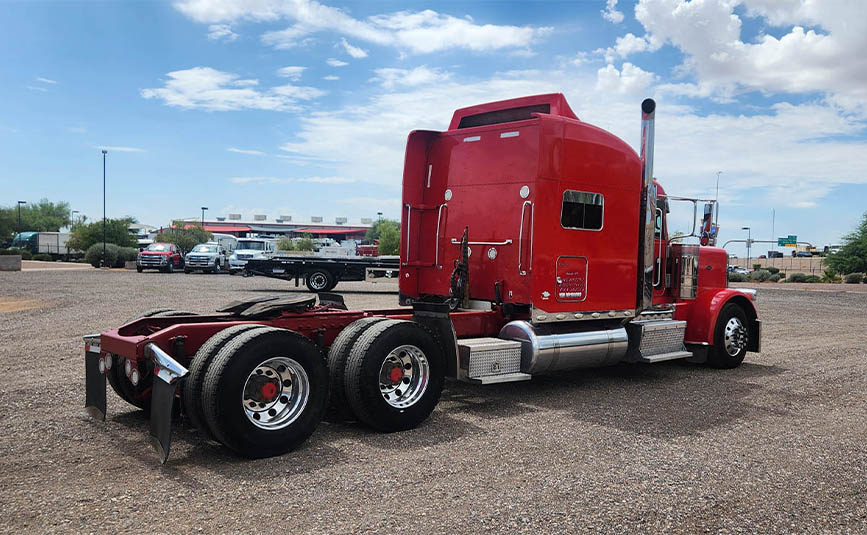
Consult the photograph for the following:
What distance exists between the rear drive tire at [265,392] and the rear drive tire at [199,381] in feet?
0.18

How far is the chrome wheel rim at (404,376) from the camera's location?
643 cm

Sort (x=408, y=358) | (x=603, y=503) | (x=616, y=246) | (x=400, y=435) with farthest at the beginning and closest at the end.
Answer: (x=616, y=246), (x=408, y=358), (x=400, y=435), (x=603, y=503)

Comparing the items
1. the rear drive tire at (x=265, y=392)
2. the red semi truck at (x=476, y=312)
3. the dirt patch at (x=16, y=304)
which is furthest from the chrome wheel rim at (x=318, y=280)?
the rear drive tire at (x=265, y=392)

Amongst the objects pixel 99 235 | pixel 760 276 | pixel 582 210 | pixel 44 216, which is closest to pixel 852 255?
pixel 760 276

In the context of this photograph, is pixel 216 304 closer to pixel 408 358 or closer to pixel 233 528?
pixel 408 358

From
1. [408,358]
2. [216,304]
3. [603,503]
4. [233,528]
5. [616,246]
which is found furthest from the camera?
[216,304]

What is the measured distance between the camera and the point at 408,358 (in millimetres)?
6641

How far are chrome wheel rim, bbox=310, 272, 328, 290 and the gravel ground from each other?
1680 centimetres

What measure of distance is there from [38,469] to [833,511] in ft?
18.5

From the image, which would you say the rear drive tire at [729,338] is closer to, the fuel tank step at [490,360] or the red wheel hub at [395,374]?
the fuel tank step at [490,360]

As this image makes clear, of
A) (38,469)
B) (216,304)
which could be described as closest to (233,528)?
(38,469)

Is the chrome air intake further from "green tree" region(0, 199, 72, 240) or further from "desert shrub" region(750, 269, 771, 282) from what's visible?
"green tree" region(0, 199, 72, 240)

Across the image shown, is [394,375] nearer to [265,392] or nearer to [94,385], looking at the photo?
[265,392]

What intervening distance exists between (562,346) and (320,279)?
61.9ft
